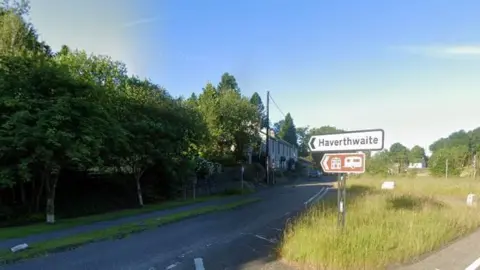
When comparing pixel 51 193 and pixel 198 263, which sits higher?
pixel 51 193

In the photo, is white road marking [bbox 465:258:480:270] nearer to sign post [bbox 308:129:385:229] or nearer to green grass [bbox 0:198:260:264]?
sign post [bbox 308:129:385:229]

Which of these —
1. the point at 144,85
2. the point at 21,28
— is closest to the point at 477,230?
the point at 144,85

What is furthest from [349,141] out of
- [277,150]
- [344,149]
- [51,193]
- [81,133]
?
[277,150]

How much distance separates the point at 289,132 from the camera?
126750 mm

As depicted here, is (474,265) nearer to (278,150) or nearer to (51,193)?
(51,193)

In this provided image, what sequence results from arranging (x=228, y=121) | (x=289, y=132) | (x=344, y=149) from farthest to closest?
(x=289, y=132) < (x=228, y=121) < (x=344, y=149)

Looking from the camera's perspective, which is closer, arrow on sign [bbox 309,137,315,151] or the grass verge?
the grass verge

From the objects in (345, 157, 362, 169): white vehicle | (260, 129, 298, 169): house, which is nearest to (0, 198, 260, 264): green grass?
(345, 157, 362, 169): white vehicle

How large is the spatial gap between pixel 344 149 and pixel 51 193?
13564 mm

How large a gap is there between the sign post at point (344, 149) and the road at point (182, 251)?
2154mm

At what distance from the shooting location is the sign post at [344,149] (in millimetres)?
8242

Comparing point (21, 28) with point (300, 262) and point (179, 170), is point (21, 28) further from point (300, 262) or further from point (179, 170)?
point (300, 262)

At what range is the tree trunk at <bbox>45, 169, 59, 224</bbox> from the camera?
16984 mm

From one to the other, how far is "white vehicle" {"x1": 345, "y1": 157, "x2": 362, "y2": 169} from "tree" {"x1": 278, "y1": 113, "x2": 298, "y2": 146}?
11478 cm
